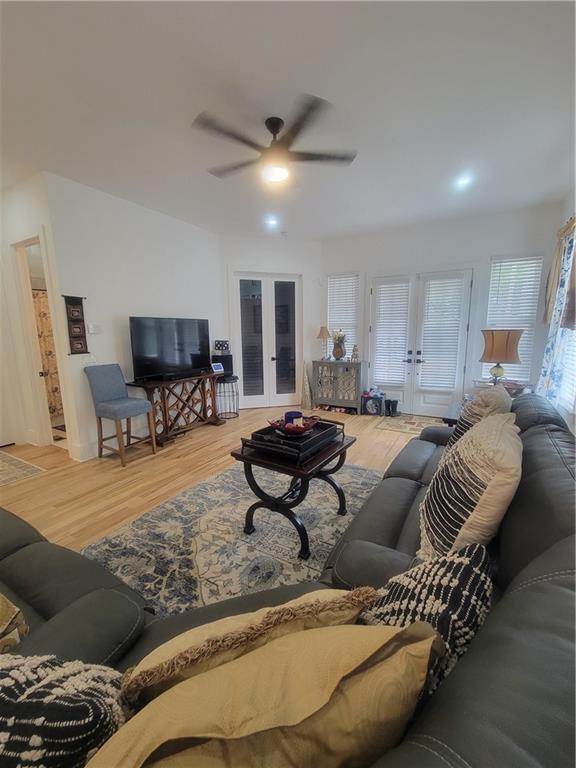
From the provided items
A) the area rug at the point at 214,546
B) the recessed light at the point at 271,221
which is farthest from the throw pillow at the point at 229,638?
the recessed light at the point at 271,221

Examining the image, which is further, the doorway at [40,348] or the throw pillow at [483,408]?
the doorway at [40,348]

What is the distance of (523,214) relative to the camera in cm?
402

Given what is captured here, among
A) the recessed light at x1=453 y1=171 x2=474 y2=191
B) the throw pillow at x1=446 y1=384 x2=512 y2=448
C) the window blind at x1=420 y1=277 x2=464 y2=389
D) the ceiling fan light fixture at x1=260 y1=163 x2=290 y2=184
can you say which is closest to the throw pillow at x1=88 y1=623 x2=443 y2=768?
the throw pillow at x1=446 y1=384 x2=512 y2=448

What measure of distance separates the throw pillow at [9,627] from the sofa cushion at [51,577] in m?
0.23

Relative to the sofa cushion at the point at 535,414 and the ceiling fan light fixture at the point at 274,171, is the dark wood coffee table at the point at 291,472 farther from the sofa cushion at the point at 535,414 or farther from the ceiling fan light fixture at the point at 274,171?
the ceiling fan light fixture at the point at 274,171

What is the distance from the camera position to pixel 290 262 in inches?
210

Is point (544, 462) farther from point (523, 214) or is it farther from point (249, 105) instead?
point (523, 214)

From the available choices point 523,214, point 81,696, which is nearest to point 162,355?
point 81,696

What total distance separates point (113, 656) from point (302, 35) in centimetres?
270

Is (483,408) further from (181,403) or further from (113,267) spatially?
(113,267)

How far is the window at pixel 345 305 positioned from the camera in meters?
5.29

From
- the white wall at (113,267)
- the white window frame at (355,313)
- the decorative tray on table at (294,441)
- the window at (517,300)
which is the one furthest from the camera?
the white window frame at (355,313)

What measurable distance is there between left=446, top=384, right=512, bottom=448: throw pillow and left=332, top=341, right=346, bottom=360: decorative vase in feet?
10.6

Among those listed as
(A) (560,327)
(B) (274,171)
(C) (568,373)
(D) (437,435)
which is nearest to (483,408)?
(D) (437,435)
